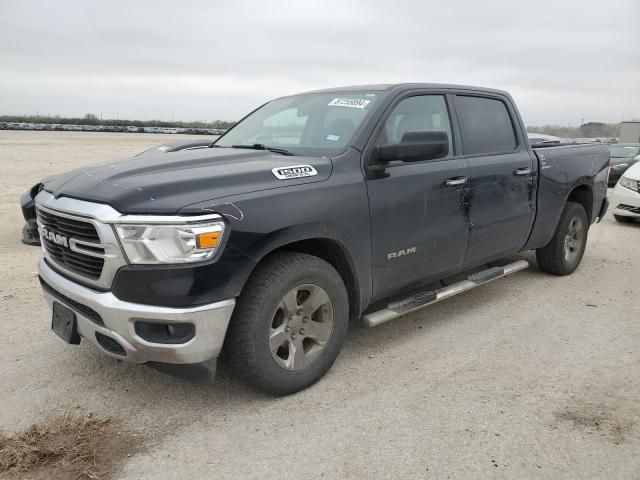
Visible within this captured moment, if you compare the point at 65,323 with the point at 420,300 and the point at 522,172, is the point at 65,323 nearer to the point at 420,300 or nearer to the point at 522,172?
the point at 420,300

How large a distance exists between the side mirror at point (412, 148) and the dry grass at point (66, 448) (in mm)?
2225

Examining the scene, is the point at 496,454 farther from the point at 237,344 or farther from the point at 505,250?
the point at 505,250

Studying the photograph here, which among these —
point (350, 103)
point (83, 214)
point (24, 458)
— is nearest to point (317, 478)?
point (24, 458)

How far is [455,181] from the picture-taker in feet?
13.2

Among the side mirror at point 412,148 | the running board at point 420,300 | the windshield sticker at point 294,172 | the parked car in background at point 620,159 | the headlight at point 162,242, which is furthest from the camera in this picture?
the parked car in background at point 620,159

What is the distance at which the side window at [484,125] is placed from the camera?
4.39 metres

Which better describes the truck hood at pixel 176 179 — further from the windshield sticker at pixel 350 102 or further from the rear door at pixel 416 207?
the windshield sticker at pixel 350 102

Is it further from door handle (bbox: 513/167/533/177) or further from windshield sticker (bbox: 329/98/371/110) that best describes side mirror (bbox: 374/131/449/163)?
door handle (bbox: 513/167/533/177)

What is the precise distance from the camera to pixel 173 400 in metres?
3.21

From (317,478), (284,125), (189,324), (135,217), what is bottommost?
(317,478)

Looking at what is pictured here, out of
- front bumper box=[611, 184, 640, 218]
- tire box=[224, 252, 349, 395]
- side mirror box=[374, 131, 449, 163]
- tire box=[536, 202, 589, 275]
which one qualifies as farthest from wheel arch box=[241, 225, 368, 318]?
front bumper box=[611, 184, 640, 218]

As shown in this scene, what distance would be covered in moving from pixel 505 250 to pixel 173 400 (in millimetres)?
3118

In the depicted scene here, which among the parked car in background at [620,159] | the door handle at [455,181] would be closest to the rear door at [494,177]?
the door handle at [455,181]

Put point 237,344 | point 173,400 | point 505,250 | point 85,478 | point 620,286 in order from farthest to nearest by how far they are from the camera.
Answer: point 620,286 → point 505,250 → point 173,400 → point 237,344 → point 85,478
